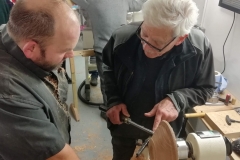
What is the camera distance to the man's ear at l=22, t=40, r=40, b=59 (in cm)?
76

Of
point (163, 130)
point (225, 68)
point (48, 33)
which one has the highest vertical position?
point (48, 33)

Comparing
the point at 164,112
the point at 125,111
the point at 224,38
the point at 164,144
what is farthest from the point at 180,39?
the point at 224,38

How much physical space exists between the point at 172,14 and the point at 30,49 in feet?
1.73

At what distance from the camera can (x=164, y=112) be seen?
3.58 ft

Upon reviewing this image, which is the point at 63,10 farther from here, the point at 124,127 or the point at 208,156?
the point at 124,127

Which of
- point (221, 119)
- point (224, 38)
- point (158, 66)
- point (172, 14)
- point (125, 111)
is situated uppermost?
point (172, 14)

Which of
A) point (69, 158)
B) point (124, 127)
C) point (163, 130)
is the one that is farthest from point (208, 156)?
point (124, 127)

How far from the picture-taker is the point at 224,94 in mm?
1789

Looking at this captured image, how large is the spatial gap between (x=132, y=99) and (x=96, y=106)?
4.43 ft

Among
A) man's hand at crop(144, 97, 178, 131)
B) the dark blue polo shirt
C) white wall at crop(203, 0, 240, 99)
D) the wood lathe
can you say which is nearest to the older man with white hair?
man's hand at crop(144, 97, 178, 131)

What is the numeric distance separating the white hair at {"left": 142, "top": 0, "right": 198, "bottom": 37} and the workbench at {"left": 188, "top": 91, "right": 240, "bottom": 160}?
2.29 ft

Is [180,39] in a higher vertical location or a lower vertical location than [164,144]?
higher

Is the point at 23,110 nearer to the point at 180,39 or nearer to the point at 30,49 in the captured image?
the point at 30,49

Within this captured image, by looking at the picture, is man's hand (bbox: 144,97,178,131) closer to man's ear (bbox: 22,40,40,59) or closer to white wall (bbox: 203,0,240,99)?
man's ear (bbox: 22,40,40,59)
